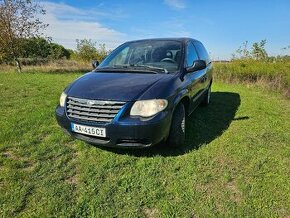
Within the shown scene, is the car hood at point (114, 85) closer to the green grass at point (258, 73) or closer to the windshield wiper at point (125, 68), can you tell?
the windshield wiper at point (125, 68)

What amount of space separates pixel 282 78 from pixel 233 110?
613cm

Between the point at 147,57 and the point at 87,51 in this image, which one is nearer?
the point at 147,57

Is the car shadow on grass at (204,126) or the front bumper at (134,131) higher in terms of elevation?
the front bumper at (134,131)

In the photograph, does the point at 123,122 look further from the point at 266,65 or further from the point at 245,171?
the point at 266,65

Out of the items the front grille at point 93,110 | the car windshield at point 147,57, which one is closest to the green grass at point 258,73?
the car windshield at point 147,57

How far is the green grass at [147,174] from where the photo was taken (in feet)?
9.73

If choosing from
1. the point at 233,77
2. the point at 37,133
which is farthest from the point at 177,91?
the point at 233,77

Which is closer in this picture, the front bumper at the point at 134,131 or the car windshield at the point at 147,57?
the front bumper at the point at 134,131

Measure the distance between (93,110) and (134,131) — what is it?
0.62m

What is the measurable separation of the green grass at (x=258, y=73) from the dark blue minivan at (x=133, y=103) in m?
8.22

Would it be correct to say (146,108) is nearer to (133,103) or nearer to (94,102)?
(133,103)

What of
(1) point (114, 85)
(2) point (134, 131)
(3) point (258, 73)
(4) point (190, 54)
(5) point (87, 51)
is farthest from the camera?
(5) point (87, 51)

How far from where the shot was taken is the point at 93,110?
3719mm

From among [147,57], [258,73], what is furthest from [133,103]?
[258,73]
